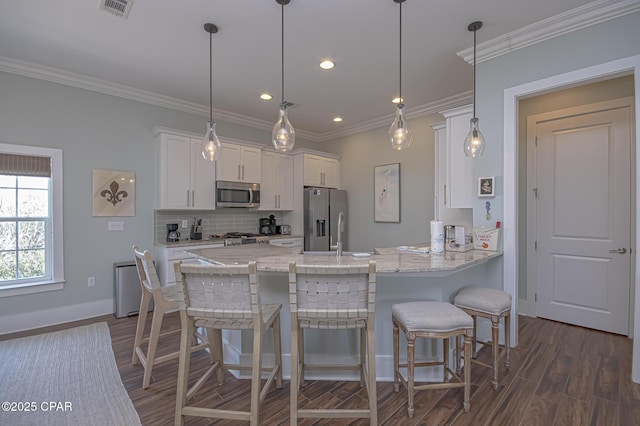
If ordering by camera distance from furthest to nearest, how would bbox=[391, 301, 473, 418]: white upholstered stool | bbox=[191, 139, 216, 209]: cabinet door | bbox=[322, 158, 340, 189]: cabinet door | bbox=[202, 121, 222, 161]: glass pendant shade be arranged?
1. bbox=[322, 158, 340, 189]: cabinet door
2. bbox=[191, 139, 216, 209]: cabinet door
3. bbox=[202, 121, 222, 161]: glass pendant shade
4. bbox=[391, 301, 473, 418]: white upholstered stool

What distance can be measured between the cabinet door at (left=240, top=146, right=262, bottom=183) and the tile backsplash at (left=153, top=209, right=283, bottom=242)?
62 cm

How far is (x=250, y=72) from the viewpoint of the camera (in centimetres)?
361

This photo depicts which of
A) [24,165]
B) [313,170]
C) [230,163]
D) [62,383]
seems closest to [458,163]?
[313,170]

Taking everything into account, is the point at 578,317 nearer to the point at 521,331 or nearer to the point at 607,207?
the point at 521,331

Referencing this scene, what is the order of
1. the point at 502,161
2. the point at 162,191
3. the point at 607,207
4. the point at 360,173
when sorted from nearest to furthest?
the point at 502,161 → the point at 607,207 → the point at 162,191 → the point at 360,173

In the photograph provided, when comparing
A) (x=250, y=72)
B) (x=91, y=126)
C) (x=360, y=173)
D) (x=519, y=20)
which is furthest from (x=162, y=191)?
(x=519, y=20)

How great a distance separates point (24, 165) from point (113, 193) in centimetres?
87

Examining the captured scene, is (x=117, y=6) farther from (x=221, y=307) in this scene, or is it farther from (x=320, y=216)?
(x=320, y=216)

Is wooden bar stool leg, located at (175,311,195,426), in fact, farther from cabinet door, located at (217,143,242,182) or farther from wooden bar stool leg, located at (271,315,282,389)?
cabinet door, located at (217,143,242,182)

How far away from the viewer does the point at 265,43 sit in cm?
298

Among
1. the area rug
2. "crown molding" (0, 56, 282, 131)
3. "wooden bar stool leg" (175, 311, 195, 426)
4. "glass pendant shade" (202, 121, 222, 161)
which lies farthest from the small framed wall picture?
"crown molding" (0, 56, 282, 131)

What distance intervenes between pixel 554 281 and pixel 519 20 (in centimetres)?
281

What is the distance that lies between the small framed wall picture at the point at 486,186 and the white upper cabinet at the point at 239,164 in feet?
11.0

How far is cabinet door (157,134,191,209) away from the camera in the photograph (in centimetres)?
421
